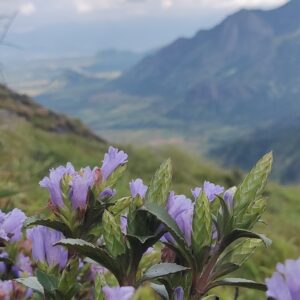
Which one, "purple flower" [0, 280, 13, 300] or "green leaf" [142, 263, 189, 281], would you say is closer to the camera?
"green leaf" [142, 263, 189, 281]

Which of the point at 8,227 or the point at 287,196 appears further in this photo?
the point at 287,196

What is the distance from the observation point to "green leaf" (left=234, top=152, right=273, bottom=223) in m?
1.03

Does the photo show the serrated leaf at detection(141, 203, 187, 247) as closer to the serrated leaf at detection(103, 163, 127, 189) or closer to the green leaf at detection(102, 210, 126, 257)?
the green leaf at detection(102, 210, 126, 257)

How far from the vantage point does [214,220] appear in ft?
3.60

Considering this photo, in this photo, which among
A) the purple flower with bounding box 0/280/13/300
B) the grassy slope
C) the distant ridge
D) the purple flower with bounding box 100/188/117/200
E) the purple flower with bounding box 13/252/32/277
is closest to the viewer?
the purple flower with bounding box 100/188/117/200

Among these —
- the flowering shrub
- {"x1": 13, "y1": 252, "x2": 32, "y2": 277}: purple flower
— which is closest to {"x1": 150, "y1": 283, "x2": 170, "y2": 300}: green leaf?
the flowering shrub

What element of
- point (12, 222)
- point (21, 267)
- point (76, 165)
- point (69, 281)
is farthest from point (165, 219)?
point (76, 165)

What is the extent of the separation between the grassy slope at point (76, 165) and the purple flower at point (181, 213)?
0.26 meters

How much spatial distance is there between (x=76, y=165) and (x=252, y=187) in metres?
9.67

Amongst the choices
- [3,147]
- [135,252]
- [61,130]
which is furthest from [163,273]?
[61,130]

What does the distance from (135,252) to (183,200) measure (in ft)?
0.46

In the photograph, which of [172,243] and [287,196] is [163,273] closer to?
[172,243]

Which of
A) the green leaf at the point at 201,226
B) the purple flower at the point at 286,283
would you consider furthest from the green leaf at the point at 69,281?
the purple flower at the point at 286,283

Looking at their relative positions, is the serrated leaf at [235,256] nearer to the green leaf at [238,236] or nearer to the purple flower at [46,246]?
the green leaf at [238,236]
